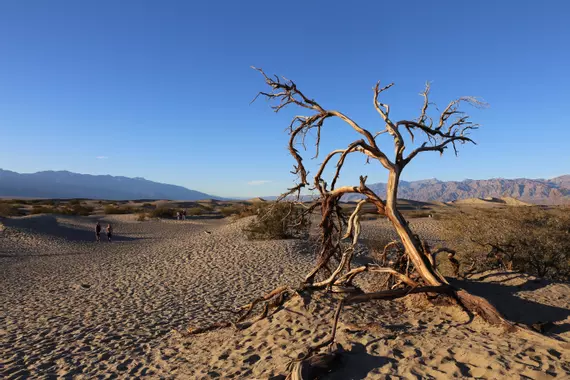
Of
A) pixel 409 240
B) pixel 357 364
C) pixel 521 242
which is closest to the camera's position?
pixel 357 364

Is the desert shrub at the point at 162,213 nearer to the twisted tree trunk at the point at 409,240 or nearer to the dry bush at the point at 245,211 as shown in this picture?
the dry bush at the point at 245,211

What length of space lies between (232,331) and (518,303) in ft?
17.8

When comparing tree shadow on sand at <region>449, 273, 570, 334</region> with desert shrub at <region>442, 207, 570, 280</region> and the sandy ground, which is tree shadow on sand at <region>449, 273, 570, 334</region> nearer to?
the sandy ground

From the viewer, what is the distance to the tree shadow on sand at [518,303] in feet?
20.7

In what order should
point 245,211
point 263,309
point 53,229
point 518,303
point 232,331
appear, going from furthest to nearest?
point 245,211, point 53,229, point 263,309, point 518,303, point 232,331

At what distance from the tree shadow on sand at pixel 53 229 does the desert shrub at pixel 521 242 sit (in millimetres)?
23935

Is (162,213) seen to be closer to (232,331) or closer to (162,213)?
(162,213)

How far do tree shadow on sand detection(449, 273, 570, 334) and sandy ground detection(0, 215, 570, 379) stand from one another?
0.02 m

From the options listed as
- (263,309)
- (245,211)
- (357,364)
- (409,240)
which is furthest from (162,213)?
(357,364)

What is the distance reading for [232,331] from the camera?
6.83m

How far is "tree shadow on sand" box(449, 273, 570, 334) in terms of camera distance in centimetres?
631

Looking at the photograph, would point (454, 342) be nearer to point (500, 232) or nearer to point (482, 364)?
point (482, 364)

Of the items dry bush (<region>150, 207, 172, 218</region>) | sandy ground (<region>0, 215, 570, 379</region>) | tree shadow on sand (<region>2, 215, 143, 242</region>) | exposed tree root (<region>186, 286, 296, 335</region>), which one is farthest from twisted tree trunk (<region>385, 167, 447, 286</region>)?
dry bush (<region>150, 207, 172, 218</region>)

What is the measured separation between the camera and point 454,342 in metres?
5.07
